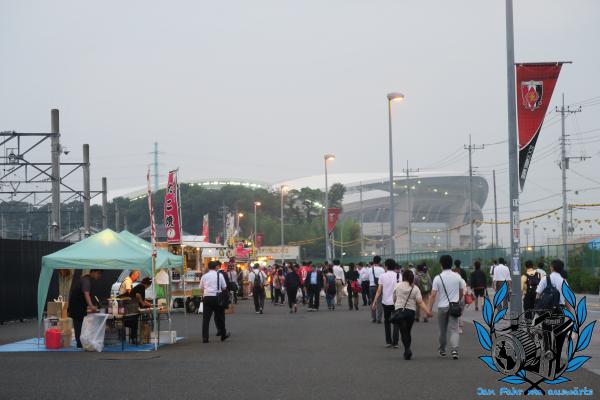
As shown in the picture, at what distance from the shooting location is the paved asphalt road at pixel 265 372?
10.7 meters

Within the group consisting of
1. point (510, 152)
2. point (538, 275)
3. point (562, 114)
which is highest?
point (562, 114)

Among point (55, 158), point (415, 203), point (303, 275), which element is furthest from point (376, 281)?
point (415, 203)

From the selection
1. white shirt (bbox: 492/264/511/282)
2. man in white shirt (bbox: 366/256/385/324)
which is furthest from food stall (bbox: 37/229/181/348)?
white shirt (bbox: 492/264/511/282)

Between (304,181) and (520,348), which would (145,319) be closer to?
(520,348)

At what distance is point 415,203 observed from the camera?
159m

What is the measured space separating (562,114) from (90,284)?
45.8 meters

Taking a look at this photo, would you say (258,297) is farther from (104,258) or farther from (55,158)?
(104,258)

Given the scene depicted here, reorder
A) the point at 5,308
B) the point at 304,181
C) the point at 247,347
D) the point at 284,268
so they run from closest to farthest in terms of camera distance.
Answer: the point at 247,347 → the point at 5,308 → the point at 284,268 → the point at 304,181

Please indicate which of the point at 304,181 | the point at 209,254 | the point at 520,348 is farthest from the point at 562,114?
the point at 304,181

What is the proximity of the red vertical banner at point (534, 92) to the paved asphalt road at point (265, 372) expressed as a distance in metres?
4.26

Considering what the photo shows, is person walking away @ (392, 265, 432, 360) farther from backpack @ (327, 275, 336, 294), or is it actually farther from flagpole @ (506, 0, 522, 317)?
backpack @ (327, 275, 336, 294)

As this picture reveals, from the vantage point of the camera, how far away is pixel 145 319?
18016 mm

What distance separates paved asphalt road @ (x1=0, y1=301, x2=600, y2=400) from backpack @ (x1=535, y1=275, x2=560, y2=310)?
136 centimetres

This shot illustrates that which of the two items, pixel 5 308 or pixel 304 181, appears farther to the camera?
pixel 304 181
